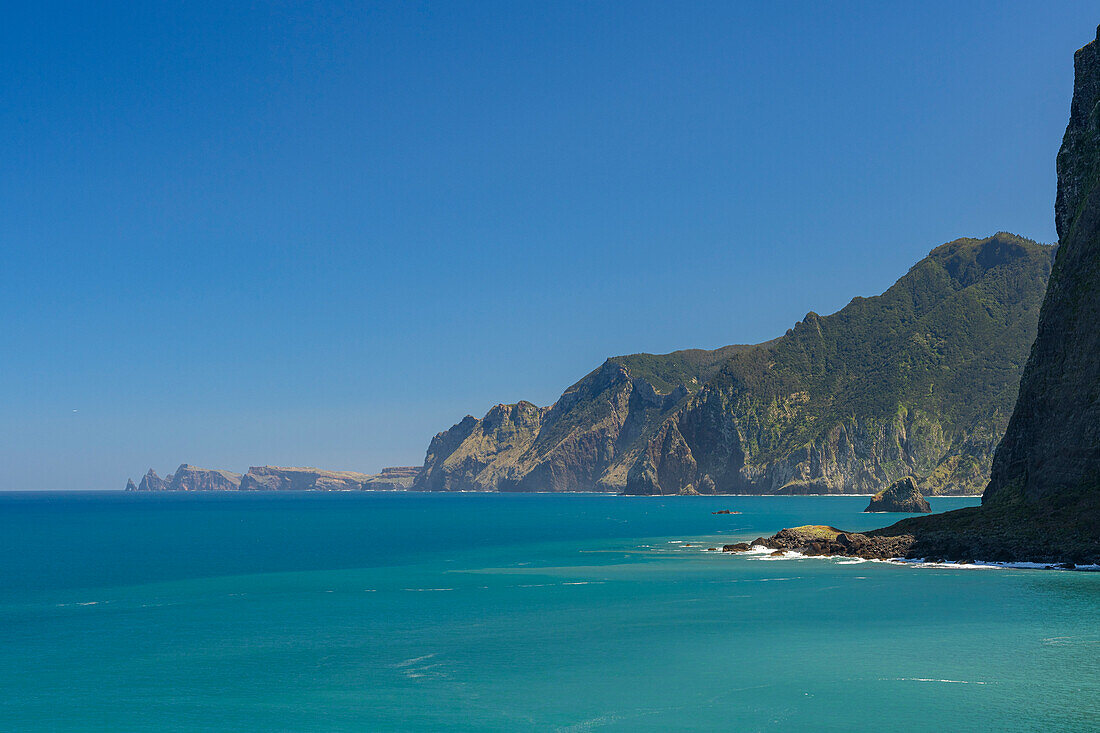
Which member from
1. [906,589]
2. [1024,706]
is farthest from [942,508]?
[1024,706]

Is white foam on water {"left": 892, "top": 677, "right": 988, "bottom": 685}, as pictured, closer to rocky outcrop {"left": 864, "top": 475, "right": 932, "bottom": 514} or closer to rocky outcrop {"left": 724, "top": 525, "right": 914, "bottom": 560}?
rocky outcrop {"left": 724, "top": 525, "right": 914, "bottom": 560}

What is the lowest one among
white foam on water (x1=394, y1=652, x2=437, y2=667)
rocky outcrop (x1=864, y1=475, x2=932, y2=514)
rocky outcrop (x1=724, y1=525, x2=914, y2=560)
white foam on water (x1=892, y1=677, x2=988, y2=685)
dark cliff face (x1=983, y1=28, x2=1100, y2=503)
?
white foam on water (x1=394, y1=652, x2=437, y2=667)

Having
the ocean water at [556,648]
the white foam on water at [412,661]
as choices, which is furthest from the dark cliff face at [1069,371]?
the white foam on water at [412,661]

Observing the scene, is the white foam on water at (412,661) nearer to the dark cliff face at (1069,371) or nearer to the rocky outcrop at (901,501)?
the dark cliff face at (1069,371)

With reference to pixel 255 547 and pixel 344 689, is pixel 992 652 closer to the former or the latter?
pixel 344 689

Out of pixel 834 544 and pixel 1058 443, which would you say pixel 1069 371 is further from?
pixel 834 544

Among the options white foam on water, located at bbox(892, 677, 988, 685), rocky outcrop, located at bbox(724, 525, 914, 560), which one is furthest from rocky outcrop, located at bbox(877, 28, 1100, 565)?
white foam on water, located at bbox(892, 677, 988, 685)

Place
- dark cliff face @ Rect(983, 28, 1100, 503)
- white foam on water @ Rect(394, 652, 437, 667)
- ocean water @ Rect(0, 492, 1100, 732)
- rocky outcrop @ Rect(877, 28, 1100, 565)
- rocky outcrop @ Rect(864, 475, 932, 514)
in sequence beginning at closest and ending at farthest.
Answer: ocean water @ Rect(0, 492, 1100, 732) < white foam on water @ Rect(394, 652, 437, 667) < rocky outcrop @ Rect(877, 28, 1100, 565) < dark cliff face @ Rect(983, 28, 1100, 503) < rocky outcrop @ Rect(864, 475, 932, 514)
